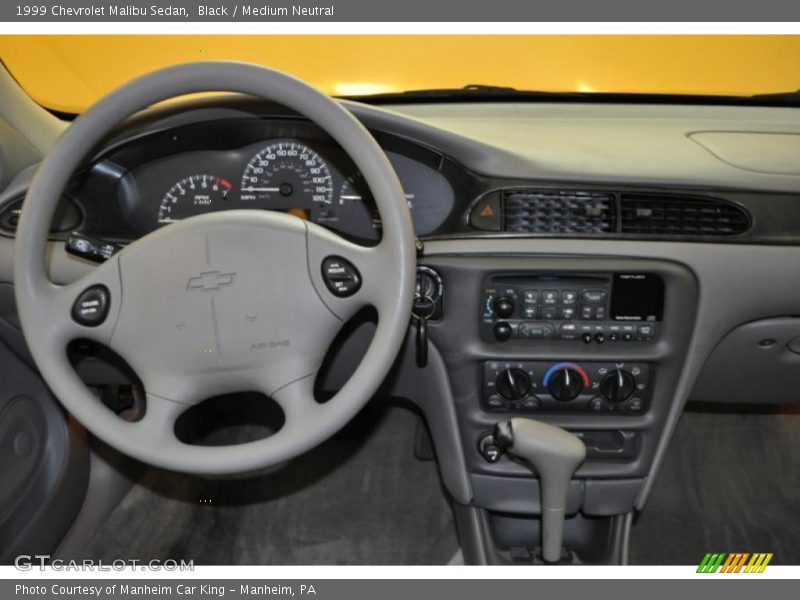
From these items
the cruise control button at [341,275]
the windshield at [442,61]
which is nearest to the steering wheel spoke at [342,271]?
the cruise control button at [341,275]

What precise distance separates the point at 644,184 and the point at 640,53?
49cm

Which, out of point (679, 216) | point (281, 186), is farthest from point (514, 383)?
point (281, 186)

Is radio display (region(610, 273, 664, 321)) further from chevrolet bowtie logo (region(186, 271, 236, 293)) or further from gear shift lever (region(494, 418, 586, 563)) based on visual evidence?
chevrolet bowtie logo (region(186, 271, 236, 293))

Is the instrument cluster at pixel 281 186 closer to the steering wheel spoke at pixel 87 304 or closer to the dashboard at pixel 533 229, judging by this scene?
the dashboard at pixel 533 229

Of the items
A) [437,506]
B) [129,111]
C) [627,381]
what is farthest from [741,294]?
[129,111]

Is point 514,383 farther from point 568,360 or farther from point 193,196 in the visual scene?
point 193,196

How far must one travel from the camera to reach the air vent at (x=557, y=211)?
1.50 metres

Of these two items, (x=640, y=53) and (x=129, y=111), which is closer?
(x=129, y=111)

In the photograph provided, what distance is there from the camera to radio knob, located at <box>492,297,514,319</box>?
1508 mm

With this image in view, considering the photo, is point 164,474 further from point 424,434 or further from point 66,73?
point 66,73

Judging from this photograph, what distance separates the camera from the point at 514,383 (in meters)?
1.58

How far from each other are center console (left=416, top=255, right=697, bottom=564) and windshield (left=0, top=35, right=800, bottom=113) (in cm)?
59

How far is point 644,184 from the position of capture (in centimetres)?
150

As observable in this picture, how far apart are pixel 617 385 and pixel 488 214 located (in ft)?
1.44
